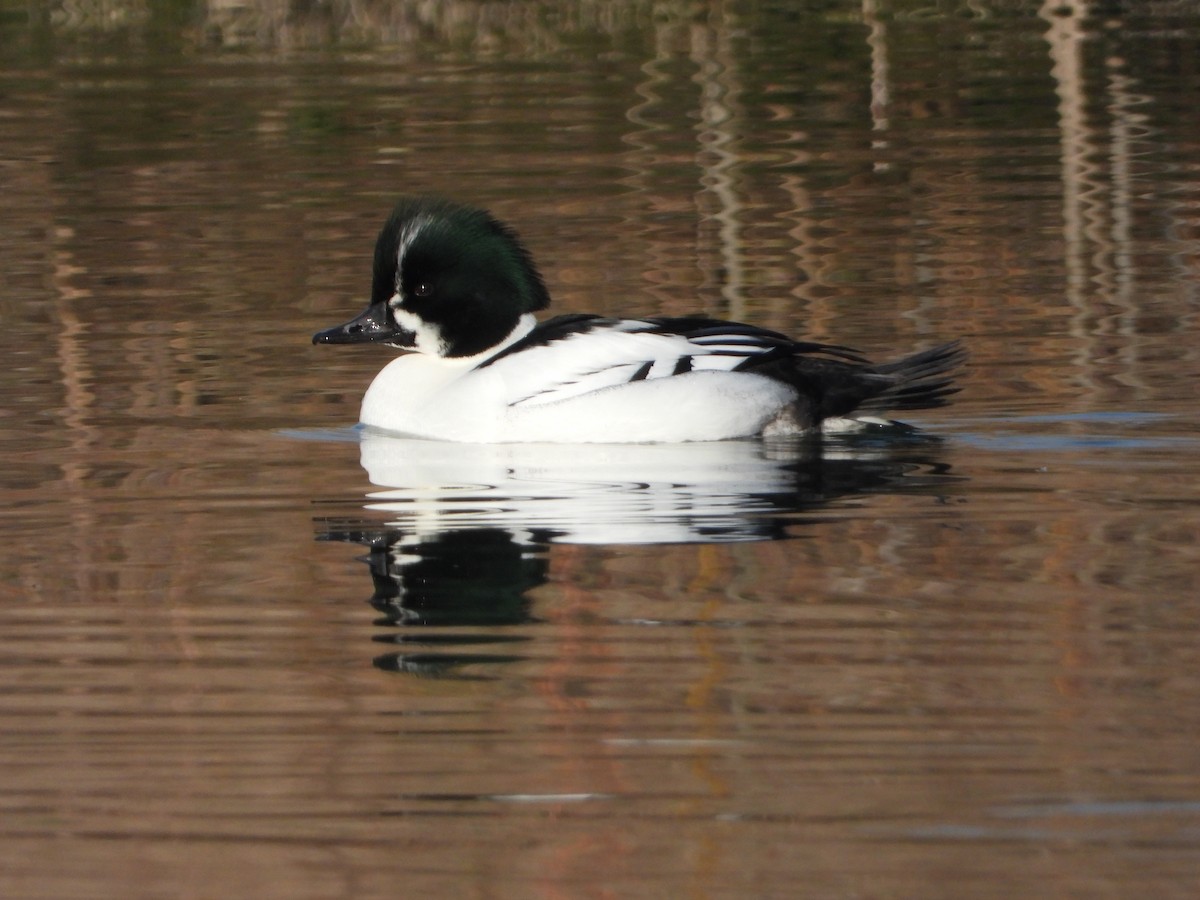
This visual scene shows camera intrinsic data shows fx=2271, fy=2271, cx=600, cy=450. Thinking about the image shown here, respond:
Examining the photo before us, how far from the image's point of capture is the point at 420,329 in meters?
8.98

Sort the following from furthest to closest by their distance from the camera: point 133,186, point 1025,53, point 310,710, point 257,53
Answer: point 257,53
point 1025,53
point 133,186
point 310,710

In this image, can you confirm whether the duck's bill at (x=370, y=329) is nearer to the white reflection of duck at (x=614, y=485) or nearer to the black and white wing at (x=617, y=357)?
the white reflection of duck at (x=614, y=485)

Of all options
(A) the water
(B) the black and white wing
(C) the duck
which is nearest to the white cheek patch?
(C) the duck

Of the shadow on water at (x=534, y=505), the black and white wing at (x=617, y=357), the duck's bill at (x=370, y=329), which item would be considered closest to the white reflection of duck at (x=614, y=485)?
the shadow on water at (x=534, y=505)

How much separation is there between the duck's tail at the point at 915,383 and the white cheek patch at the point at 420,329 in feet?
5.70

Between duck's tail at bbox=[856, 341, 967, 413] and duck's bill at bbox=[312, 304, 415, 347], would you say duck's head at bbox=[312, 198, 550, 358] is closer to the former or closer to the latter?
Result: duck's bill at bbox=[312, 304, 415, 347]

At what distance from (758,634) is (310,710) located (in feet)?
3.76

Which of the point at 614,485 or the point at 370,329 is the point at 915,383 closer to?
the point at 614,485

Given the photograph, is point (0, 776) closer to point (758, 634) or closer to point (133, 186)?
point (758, 634)

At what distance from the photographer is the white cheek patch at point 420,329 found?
8961mm

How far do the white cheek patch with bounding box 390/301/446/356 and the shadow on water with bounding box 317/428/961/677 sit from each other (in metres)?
0.53

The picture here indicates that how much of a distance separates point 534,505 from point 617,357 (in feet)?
3.80

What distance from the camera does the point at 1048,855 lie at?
4.08m

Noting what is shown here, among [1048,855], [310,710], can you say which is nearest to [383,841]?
[310,710]
